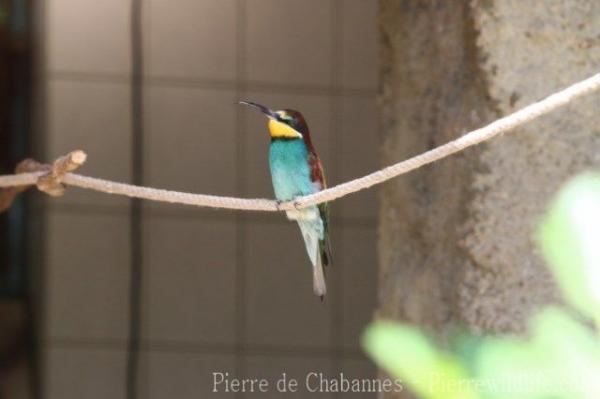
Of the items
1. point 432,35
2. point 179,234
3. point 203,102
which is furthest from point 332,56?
point 432,35

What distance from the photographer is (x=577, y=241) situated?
78.3 inches

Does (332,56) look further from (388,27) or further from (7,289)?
(7,289)

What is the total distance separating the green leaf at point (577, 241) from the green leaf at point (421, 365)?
0.22 metres

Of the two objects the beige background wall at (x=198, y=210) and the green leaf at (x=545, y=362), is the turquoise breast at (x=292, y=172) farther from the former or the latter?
the beige background wall at (x=198, y=210)

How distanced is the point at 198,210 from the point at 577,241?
1.08 m

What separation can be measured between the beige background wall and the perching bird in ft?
1.97

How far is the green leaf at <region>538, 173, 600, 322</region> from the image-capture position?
1.97m

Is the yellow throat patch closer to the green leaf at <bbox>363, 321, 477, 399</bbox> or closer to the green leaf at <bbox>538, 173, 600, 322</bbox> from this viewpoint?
the green leaf at <bbox>363, 321, 477, 399</bbox>

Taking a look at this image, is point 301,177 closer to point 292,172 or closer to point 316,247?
point 292,172

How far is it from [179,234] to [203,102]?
0.30 meters

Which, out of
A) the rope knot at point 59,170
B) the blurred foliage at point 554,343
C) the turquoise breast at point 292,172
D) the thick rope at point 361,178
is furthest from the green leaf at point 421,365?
the rope knot at point 59,170

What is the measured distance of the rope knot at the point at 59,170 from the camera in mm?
1707

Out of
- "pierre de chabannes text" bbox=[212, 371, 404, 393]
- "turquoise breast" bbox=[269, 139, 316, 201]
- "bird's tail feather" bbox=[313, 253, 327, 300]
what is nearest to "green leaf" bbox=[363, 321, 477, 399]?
"bird's tail feather" bbox=[313, 253, 327, 300]

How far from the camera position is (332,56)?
290 centimetres
